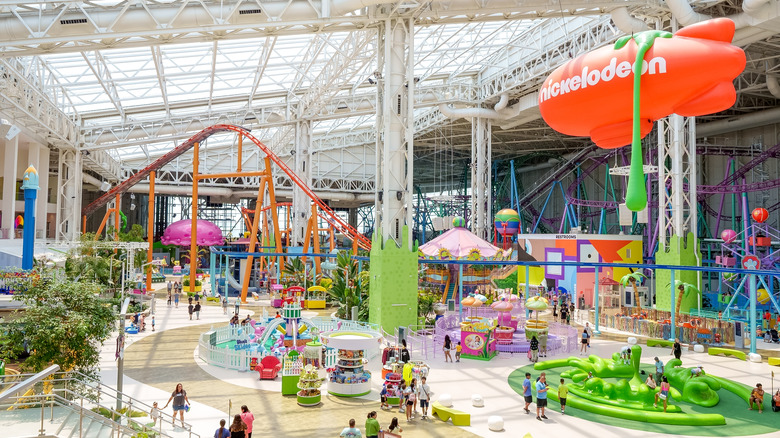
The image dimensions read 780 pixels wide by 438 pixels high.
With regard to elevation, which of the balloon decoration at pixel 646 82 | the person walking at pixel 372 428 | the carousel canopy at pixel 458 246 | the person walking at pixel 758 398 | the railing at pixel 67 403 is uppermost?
the balloon decoration at pixel 646 82

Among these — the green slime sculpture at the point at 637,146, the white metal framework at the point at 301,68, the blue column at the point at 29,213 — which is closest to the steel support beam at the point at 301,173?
the white metal framework at the point at 301,68

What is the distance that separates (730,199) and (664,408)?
32200mm

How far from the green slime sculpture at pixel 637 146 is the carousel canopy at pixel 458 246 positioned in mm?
19543

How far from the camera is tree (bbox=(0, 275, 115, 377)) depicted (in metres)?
10.5

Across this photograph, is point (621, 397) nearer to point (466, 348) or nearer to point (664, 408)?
point (664, 408)

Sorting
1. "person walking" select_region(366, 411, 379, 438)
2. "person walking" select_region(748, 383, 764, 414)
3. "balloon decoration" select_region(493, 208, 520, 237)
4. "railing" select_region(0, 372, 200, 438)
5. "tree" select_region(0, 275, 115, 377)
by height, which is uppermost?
"balloon decoration" select_region(493, 208, 520, 237)

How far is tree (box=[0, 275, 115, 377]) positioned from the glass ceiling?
54.2 ft

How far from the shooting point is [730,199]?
127 ft

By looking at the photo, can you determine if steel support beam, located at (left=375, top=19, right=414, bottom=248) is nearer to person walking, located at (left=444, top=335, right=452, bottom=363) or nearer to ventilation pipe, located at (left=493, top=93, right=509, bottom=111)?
person walking, located at (left=444, top=335, right=452, bottom=363)

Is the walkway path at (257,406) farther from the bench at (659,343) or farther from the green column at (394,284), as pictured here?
the bench at (659,343)

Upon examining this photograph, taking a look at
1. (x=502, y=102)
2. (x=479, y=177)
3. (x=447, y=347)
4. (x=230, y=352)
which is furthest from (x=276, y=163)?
(x=447, y=347)

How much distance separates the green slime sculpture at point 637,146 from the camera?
8.45 meters

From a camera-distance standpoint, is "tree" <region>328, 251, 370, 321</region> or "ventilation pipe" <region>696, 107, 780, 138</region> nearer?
"tree" <region>328, 251, 370, 321</region>

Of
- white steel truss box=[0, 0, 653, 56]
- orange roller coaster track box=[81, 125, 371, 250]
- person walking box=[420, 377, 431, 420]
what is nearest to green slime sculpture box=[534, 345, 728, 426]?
person walking box=[420, 377, 431, 420]
